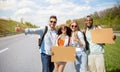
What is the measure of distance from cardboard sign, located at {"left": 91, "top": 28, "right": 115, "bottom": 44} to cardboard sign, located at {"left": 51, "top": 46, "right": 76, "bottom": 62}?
351 millimetres

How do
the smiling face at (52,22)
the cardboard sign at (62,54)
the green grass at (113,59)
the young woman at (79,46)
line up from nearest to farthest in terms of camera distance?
the smiling face at (52,22) → the cardboard sign at (62,54) → the young woman at (79,46) → the green grass at (113,59)

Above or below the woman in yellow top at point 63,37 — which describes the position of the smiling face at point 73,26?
above

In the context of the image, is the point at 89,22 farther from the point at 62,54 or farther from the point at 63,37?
the point at 62,54

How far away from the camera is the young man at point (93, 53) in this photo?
498 cm

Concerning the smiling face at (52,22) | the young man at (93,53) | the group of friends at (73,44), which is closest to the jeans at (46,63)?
the group of friends at (73,44)

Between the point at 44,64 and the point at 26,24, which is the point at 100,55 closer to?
the point at 44,64

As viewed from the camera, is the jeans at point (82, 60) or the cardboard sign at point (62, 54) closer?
the cardboard sign at point (62, 54)

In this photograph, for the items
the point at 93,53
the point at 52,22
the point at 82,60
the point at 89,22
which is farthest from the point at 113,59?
the point at 52,22

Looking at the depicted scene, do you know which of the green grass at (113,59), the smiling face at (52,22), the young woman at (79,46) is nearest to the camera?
the smiling face at (52,22)

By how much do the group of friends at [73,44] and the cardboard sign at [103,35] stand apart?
0.17 ft

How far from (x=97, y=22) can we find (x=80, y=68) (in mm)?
1039

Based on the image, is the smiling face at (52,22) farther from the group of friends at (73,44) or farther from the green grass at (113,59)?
the green grass at (113,59)

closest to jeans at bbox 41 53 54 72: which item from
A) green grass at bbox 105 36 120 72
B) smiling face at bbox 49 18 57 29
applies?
smiling face at bbox 49 18 57 29

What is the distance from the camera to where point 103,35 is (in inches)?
198
